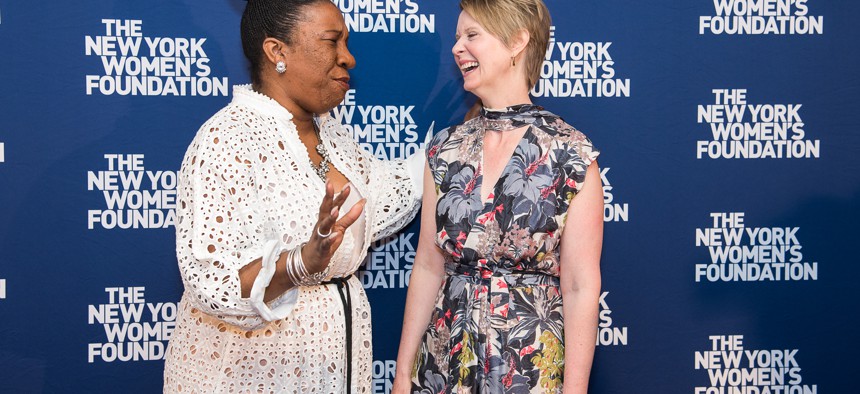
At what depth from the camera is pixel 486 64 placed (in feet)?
6.16

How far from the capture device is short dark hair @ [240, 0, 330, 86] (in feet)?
6.27

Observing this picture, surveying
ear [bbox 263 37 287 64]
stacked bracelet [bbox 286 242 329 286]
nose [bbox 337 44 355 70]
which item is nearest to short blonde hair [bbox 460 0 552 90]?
nose [bbox 337 44 355 70]

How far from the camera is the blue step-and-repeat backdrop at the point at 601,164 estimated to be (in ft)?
7.68

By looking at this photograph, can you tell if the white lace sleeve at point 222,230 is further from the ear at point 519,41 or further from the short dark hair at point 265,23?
the ear at point 519,41

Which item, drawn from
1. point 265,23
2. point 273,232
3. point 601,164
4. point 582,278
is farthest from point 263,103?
point 601,164

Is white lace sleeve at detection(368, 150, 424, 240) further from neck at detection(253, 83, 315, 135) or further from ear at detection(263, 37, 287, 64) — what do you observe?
ear at detection(263, 37, 287, 64)

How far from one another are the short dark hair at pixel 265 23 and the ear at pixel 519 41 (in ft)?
1.56

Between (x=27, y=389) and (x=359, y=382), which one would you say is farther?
(x=27, y=389)

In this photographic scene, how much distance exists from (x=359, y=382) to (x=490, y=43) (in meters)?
0.90

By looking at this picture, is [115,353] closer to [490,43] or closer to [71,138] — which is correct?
[71,138]

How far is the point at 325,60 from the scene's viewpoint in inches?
76.4

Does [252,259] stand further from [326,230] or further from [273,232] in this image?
[326,230]

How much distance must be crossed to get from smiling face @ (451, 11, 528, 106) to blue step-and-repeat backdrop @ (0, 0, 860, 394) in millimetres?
573

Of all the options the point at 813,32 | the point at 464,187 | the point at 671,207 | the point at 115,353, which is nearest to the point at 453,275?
the point at 464,187
